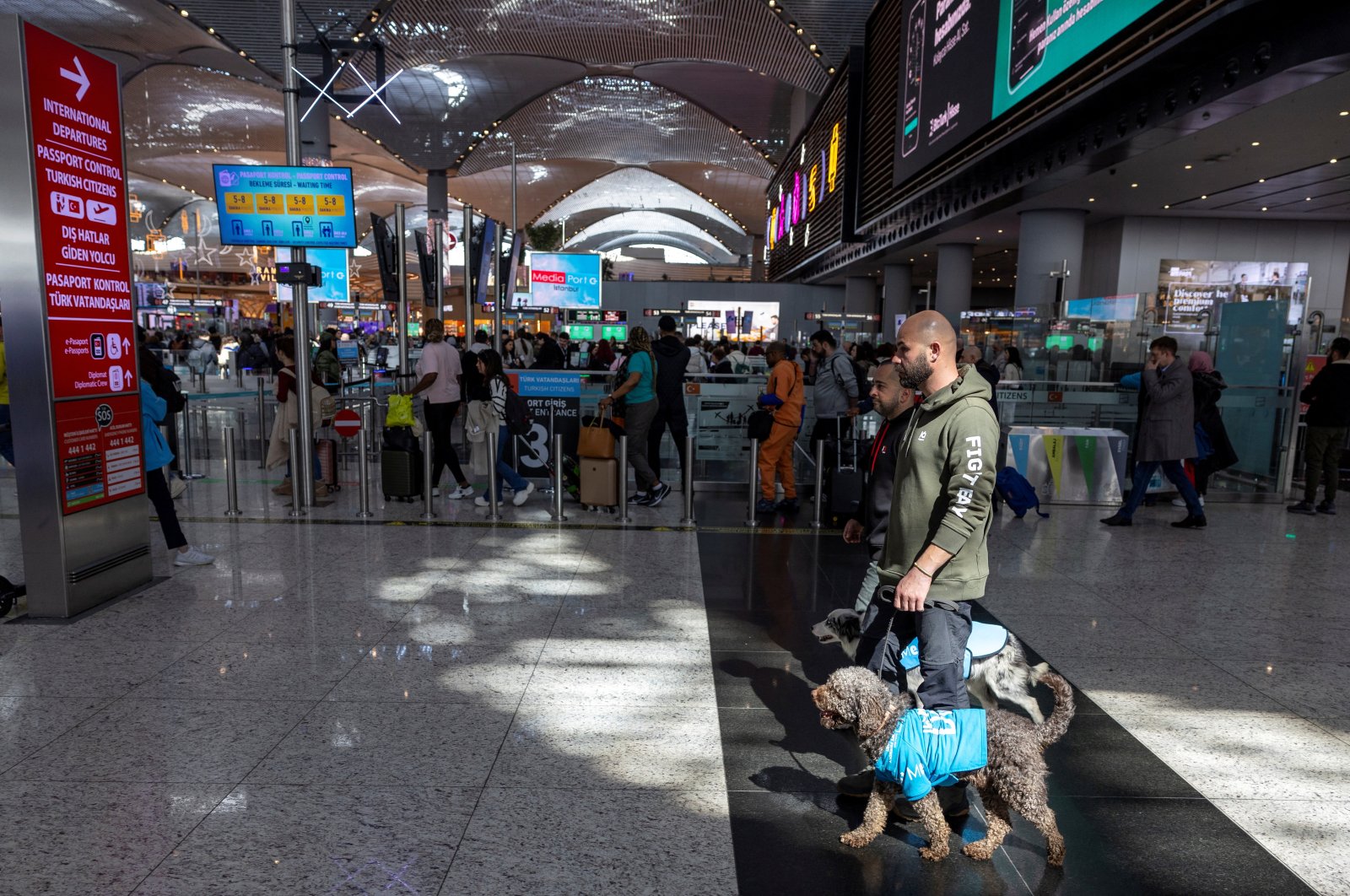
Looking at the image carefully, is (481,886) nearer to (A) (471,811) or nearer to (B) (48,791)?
(A) (471,811)

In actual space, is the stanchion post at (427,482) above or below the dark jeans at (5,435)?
below

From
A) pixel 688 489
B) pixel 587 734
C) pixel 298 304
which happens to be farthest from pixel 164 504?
pixel 688 489

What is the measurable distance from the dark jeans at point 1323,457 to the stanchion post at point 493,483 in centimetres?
821

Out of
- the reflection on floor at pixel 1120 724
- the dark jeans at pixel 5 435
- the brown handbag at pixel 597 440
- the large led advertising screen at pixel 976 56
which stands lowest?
the reflection on floor at pixel 1120 724

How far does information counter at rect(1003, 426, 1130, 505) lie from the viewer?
9.29 m

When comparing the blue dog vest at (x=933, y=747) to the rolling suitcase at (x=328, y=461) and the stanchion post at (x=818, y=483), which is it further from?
the rolling suitcase at (x=328, y=461)

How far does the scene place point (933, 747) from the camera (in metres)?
2.60

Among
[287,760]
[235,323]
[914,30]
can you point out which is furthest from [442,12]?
[235,323]

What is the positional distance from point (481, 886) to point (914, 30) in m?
15.7

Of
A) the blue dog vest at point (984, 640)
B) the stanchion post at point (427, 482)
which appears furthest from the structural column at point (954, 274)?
the blue dog vest at point (984, 640)

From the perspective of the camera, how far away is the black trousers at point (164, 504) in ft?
19.2

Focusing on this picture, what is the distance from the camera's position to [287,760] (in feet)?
10.8

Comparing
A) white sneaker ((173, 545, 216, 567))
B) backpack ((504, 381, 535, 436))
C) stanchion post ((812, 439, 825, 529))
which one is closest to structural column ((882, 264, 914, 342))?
stanchion post ((812, 439, 825, 529))

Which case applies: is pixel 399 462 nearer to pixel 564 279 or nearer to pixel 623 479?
pixel 623 479
